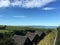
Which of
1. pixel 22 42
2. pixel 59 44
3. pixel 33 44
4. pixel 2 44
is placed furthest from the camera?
pixel 33 44

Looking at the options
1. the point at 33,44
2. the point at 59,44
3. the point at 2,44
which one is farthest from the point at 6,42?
the point at 33,44

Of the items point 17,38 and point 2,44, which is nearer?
point 2,44

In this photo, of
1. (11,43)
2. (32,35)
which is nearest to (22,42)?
(11,43)

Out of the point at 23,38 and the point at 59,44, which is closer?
the point at 59,44

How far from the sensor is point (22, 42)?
140ft

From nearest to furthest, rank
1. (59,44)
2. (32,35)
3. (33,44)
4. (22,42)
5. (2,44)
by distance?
(59,44)
(2,44)
(22,42)
(33,44)
(32,35)

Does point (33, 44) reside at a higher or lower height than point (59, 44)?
lower

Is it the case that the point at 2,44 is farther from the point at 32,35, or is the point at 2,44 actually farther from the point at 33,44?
the point at 32,35

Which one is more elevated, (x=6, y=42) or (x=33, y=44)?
(x=6, y=42)

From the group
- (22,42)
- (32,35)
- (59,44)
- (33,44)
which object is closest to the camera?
(59,44)

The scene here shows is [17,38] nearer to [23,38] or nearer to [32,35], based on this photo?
[23,38]

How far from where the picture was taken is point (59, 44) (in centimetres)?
2553

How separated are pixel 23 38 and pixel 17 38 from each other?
1.56 meters

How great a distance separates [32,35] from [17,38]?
614 inches
